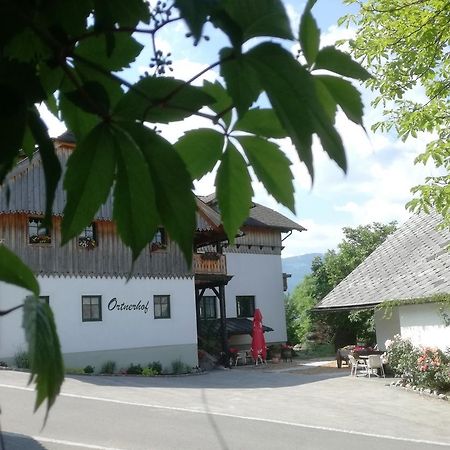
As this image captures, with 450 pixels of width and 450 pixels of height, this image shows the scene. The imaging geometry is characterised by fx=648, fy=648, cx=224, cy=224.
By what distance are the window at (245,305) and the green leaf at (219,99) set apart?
100 feet

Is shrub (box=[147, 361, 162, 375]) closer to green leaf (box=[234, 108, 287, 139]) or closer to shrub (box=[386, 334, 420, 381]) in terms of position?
shrub (box=[386, 334, 420, 381])

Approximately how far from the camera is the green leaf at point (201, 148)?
0.69 metres

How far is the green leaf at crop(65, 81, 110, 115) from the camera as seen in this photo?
0.58 m

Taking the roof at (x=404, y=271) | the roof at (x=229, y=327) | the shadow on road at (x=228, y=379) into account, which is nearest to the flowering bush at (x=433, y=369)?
the roof at (x=404, y=271)

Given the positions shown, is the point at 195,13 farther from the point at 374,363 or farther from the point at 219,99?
the point at 374,363

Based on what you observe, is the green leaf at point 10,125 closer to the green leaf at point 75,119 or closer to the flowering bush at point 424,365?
the green leaf at point 75,119

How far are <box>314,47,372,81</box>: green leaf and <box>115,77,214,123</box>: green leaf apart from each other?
111mm

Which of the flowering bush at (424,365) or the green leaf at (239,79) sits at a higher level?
the green leaf at (239,79)

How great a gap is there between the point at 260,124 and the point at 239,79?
4.8 inches

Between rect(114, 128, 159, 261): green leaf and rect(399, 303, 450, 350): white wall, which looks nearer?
rect(114, 128, 159, 261): green leaf

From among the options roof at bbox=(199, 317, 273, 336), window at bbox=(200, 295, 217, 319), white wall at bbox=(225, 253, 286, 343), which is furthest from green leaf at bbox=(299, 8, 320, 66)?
white wall at bbox=(225, 253, 286, 343)

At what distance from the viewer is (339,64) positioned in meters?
0.64

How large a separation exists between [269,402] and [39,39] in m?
15.0

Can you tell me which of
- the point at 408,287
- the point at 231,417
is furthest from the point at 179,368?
the point at 231,417
